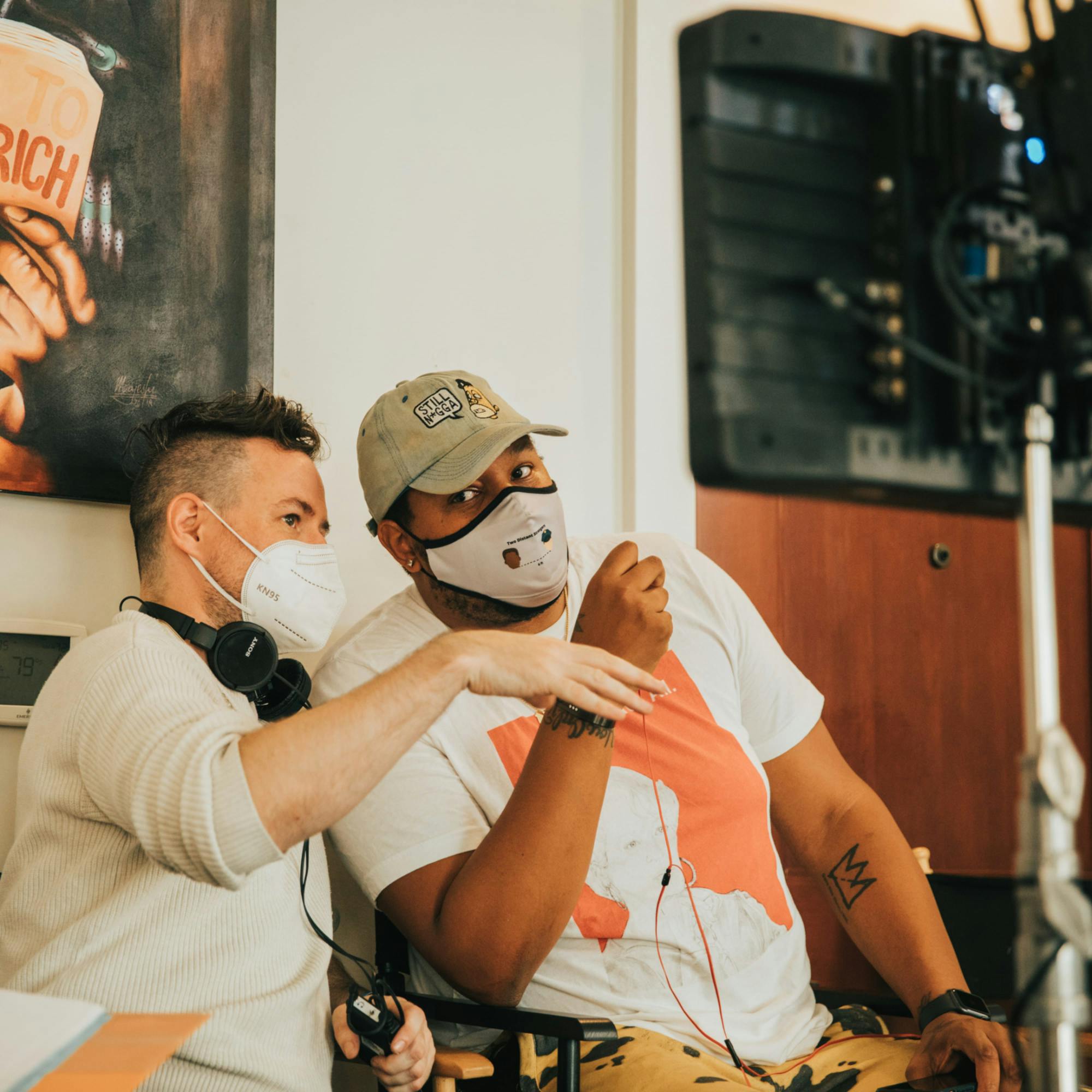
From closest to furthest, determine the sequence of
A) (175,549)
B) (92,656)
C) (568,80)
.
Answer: (92,656) < (175,549) < (568,80)

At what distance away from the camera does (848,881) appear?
5.18 feet

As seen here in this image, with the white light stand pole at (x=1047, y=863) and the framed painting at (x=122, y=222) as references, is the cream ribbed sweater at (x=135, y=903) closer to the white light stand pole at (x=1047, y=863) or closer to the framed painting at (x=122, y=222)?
the framed painting at (x=122, y=222)

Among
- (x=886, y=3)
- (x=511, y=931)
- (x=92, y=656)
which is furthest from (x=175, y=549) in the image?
(x=886, y=3)

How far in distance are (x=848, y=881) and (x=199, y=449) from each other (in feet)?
3.72

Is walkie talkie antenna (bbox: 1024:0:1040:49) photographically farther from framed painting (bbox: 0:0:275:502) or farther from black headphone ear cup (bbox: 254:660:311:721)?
framed painting (bbox: 0:0:275:502)

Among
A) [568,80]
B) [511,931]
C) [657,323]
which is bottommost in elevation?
[511,931]

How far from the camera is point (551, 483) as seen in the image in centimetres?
162

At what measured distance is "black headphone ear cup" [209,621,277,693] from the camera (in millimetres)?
1347

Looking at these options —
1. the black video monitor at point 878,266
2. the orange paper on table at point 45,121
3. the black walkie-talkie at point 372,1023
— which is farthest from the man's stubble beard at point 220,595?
the black video monitor at point 878,266

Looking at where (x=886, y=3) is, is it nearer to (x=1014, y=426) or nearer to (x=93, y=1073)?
(x=1014, y=426)

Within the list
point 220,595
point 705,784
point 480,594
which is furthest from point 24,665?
point 705,784

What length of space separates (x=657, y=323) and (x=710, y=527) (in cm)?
44

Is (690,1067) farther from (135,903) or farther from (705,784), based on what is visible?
(135,903)
